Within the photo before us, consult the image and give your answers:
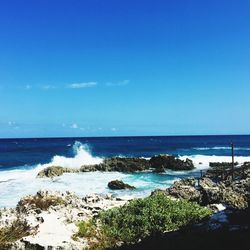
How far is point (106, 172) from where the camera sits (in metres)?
45.2

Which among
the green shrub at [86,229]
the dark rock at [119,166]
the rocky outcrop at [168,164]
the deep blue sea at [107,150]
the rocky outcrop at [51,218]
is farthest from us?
the deep blue sea at [107,150]

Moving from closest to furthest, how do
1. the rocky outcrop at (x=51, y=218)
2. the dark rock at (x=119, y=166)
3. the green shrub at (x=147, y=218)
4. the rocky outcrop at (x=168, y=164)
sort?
the rocky outcrop at (x=51, y=218)
the green shrub at (x=147, y=218)
the dark rock at (x=119, y=166)
the rocky outcrop at (x=168, y=164)

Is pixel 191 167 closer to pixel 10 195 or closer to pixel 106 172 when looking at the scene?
pixel 106 172

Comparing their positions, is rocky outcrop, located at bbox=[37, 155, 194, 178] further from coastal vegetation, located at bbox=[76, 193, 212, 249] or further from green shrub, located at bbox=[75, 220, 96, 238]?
green shrub, located at bbox=[75, 220, 96, 238]

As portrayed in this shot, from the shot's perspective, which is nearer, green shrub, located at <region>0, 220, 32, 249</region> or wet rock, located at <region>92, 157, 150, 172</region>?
green shrub, located at <region>0, 220, 32, 249</region>

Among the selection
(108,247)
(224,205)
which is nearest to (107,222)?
(108,247)

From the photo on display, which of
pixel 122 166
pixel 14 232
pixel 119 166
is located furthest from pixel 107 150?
pixel 14 232

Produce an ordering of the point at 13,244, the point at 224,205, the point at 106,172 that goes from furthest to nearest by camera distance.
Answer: the point at 106,172 → the point at 224,205 → the point at 13,244

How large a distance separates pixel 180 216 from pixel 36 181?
84.4ft

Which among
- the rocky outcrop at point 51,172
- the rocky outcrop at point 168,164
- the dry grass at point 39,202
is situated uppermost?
the dry grass at point 39,202

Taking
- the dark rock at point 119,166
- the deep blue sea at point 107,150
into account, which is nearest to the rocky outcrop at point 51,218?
the dark rock at point 119,166

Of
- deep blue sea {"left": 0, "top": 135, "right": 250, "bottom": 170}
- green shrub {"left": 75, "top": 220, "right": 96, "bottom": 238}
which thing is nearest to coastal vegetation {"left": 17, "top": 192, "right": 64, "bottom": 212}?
green shrub {"left": 75, "top": 220, "right": 96, "bottom": 238}

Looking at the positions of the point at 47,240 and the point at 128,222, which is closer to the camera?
the point at 47,240

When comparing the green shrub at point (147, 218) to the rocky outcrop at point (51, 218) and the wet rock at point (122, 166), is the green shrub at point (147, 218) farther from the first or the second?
the wet rock at point (122, 166)
